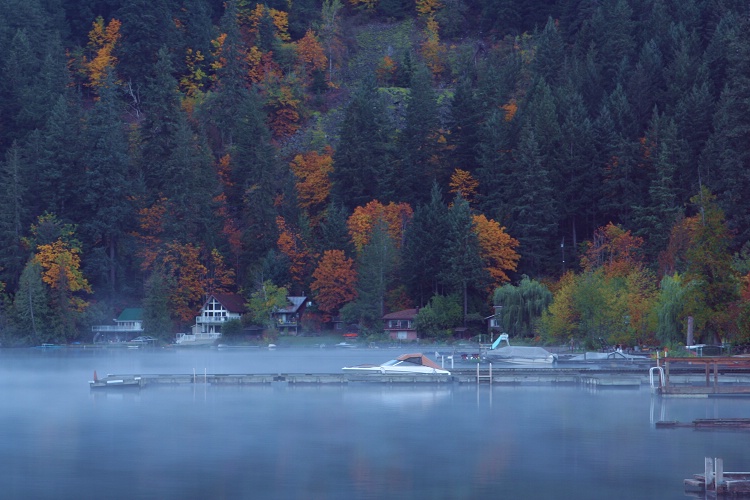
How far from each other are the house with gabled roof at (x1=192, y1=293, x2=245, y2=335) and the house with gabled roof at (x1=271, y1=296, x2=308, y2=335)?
13.2ft

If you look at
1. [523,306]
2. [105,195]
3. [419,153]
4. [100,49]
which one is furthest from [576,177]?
[100,49]

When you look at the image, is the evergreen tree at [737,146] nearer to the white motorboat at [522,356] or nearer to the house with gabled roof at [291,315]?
the white motorboat at [522,356]

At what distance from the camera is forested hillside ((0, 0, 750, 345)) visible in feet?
281

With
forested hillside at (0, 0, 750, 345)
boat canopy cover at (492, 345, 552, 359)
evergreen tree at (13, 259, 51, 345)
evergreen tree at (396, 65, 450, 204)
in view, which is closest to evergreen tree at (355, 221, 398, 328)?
forested hillside at (0, 0, 750, 345)

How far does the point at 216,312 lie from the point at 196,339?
12.7 ft

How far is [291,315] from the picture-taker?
333 ft

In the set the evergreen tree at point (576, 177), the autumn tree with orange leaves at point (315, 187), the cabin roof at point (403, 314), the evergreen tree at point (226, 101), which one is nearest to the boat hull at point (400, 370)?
the cabin roof at point (403, 314)

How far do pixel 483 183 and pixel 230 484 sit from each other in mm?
72626

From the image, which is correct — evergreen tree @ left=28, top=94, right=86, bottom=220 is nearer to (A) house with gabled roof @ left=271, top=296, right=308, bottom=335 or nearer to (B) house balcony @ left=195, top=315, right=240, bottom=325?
(B) house balcony @ left=195, top=315, right=240, bottom=325

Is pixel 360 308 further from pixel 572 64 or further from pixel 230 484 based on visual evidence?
pixel 230 484

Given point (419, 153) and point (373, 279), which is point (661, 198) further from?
point (419, 153)

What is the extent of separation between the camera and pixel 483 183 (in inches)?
3888

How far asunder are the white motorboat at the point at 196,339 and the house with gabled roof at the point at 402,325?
1666 cm

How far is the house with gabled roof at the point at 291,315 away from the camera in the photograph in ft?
329
